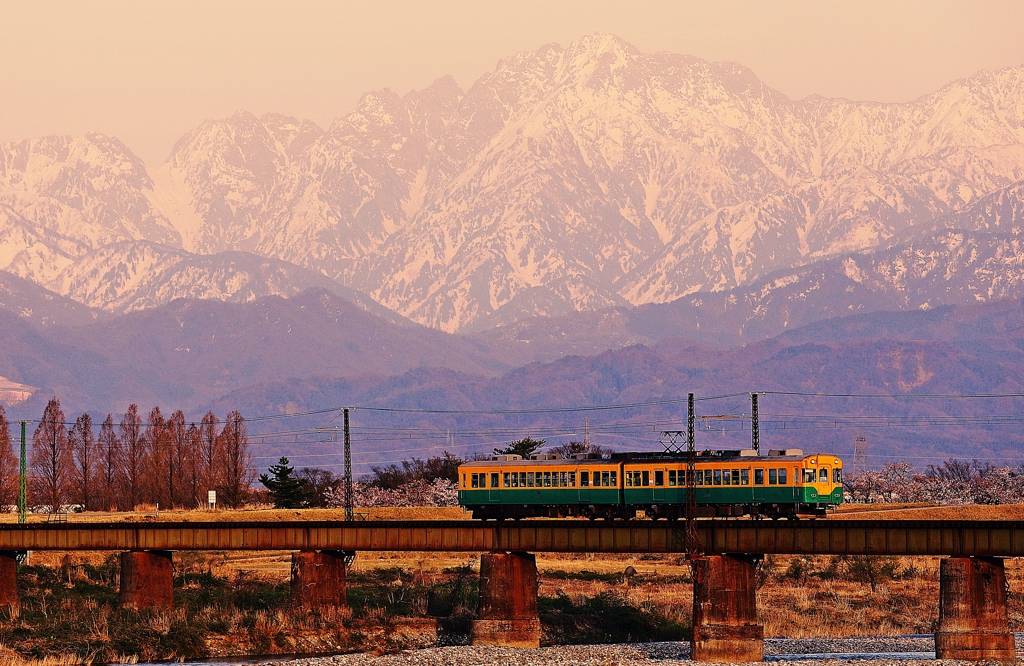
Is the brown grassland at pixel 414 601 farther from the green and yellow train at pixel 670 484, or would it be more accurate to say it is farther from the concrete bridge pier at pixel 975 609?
the concrete bridge pier at pixel 975 609

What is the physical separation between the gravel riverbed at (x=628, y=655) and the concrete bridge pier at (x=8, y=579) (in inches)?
980

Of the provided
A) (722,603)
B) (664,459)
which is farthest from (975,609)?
(664,459)

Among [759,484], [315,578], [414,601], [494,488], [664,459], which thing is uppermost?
[664,459]

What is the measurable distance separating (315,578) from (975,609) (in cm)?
3903

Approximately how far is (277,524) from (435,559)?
124ft

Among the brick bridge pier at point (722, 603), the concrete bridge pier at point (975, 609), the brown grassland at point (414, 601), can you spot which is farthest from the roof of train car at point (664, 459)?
the concrete bridge pier at point (975, 609)

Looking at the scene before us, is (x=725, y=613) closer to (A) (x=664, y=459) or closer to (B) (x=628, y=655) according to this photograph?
(B) (x=628, y=655)

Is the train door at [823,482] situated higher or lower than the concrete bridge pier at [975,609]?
higher

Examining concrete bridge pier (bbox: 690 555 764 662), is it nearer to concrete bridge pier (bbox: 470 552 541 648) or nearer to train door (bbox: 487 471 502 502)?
concrete bridge pier (bbox: 470 552 541 648)

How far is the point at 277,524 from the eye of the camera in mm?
103875

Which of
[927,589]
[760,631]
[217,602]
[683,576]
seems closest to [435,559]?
[683,576]

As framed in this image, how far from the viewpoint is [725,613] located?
9200 cm

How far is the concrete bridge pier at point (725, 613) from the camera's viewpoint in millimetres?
91375

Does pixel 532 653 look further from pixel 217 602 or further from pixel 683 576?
pixel 683 576
